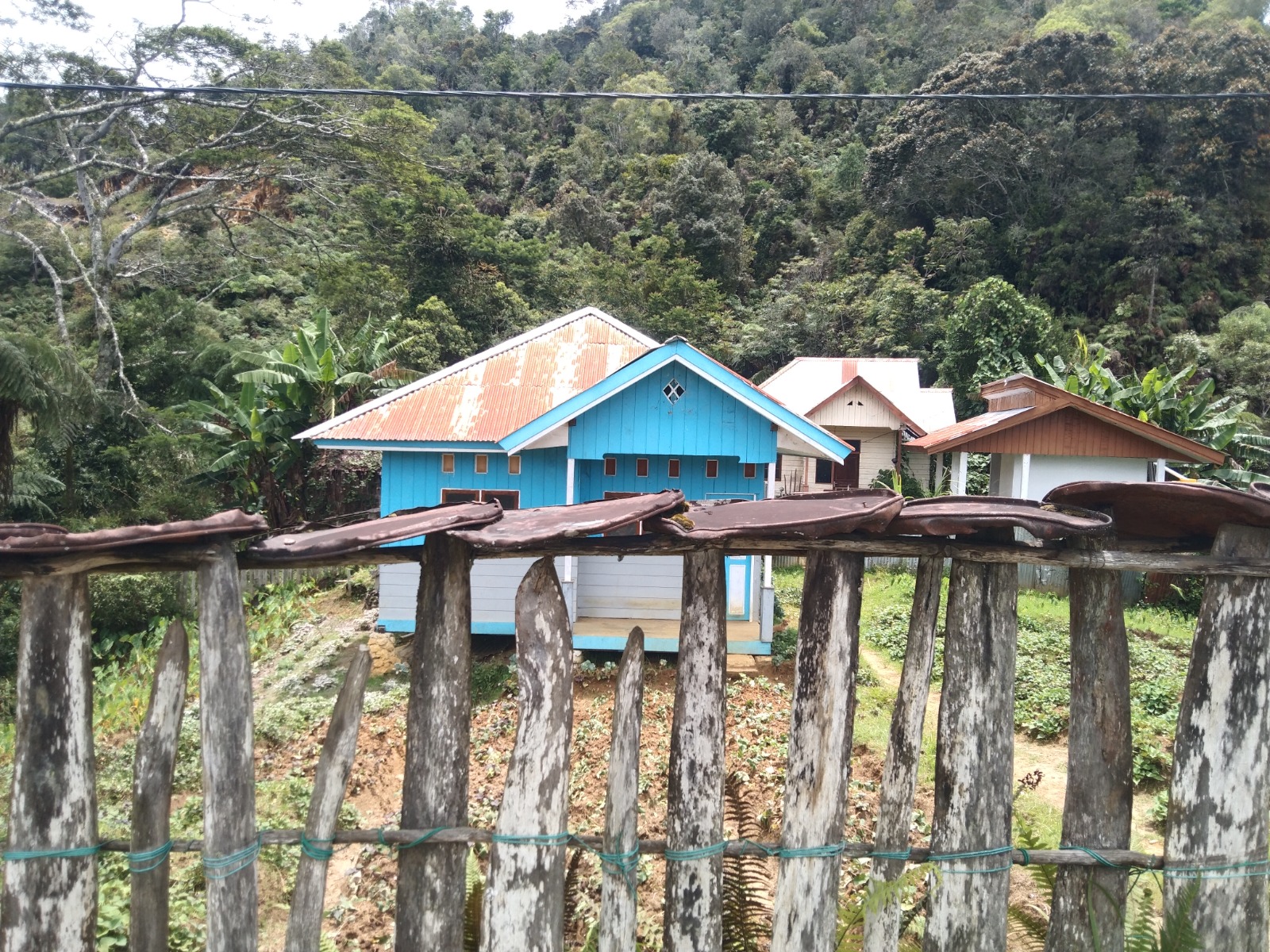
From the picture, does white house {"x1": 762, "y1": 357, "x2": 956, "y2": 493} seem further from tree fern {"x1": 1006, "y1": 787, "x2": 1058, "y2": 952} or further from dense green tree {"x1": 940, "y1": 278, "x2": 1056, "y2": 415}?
tree fern {"x1": 1006, "y1": 787, "x2": 1058, "y2": 952}

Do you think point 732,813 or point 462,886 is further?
point 732,813

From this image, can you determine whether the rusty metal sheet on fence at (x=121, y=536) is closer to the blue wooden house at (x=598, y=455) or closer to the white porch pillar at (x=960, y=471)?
the blue wooden house at (x=598, y=455)

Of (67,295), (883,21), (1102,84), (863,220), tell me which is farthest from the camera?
(883,21)

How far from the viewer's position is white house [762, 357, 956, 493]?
2458cm

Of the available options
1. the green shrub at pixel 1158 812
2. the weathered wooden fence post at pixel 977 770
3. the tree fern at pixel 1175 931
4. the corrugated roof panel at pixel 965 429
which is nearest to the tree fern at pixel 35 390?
the weathered wooden fence post at pixel 977 770

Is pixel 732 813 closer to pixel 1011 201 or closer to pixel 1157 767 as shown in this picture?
pixel 1157 767

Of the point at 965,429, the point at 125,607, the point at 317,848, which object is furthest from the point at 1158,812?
the point at 125,607

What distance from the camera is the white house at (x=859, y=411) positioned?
968 inches

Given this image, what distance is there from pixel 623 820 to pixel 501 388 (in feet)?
35.3

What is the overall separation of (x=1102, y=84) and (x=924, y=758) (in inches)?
1363

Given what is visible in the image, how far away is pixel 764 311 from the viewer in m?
36.0

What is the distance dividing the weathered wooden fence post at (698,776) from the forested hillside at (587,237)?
13054mm

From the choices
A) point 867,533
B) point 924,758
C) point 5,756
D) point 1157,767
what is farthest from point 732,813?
point 5,756

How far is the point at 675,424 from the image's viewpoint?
36.0 ft
